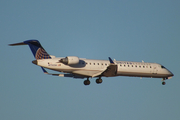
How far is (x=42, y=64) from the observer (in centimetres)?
2773

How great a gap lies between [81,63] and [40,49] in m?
4.49

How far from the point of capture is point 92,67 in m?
30.5

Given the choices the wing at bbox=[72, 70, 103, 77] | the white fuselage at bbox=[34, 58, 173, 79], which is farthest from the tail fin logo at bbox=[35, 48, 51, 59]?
the wing at bbox=[72, 70, 103, 77]

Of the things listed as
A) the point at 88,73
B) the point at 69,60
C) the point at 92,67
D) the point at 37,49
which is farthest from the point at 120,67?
the point at 37,49

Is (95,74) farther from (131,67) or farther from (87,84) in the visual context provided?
(131,67)

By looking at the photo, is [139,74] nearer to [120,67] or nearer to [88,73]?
[120,67]

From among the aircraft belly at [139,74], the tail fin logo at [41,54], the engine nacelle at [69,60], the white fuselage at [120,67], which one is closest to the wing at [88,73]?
the white fuselage at [120,67]

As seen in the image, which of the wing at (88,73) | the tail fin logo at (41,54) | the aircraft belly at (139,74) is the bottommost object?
the wing at (88,73)

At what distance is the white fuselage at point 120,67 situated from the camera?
28.5m

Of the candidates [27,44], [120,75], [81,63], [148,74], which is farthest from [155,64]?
[27,44]

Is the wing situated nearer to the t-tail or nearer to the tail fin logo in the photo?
the tail fin logo

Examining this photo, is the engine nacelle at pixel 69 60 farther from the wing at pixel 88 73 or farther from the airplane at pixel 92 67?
the wing at pixel 88 73

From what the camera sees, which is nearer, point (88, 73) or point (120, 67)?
Answer: point (88, 73)

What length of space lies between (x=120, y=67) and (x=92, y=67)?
10.8ft
